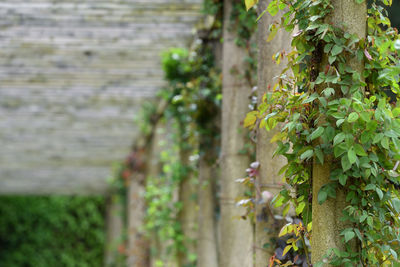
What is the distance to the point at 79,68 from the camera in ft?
22.5

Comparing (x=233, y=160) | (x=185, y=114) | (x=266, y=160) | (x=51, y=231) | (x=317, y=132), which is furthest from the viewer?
(x=51, y=231)

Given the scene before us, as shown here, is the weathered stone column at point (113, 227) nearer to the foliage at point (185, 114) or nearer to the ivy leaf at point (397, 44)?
the foliage at point (185, 114)

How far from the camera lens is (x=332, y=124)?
2084mm

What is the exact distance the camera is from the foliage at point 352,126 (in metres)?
2.01

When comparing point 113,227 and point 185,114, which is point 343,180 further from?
point 113,227

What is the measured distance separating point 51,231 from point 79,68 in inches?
364

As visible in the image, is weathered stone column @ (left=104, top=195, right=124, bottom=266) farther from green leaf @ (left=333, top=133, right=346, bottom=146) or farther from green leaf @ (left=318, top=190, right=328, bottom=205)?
green leaf @ (left=333, top=133, right=346, bottom=146)

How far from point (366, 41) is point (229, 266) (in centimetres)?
201

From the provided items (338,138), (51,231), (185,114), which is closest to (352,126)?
(338,138)

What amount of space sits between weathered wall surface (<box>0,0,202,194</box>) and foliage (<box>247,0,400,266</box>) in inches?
130

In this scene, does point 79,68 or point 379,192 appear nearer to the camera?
point 379,192

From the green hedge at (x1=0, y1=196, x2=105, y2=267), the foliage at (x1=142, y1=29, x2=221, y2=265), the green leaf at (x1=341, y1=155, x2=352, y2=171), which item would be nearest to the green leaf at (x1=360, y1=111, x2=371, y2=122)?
the green leaf at (x1=341, y1=155, x2=352, y2=171)

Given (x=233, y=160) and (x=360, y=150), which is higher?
(x=233, y=160)

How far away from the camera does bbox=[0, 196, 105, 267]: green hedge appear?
49.5 feet
